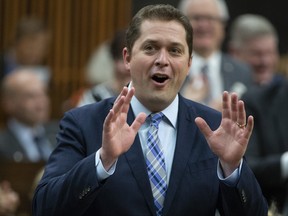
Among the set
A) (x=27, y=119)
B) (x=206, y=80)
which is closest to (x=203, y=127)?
(x=206, y=80)

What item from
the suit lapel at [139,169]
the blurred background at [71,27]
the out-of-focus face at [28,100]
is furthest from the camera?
the blurred background at [71,27]

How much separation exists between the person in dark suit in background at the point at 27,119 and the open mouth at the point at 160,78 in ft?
11.9

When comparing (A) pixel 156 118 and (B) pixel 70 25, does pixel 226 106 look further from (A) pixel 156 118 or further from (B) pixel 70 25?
(B) pixel 70 25

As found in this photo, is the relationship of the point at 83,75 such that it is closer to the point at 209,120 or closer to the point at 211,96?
the point at 211,96

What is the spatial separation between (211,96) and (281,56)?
137 inches

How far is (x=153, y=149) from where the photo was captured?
500 cm

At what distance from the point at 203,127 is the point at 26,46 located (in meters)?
5.45

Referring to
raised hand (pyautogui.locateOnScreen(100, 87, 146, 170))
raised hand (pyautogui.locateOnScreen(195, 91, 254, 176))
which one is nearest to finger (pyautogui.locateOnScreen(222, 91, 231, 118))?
raised hand (pyautogui.locateOnScreen(195, 91, 254, 176))

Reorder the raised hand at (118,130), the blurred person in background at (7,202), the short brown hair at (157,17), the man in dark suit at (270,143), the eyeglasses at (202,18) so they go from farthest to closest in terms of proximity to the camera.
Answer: the eyeglasses at (202,18) → the blurred person in background at (7,202) → the man in dark suit at (270,143) → the short brown hair at (157,17) → the raised hand at (118,130)

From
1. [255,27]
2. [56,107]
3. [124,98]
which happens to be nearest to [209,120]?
[124,98]

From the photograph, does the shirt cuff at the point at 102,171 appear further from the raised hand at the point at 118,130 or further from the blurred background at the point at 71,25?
the blurred background at the point at 71,25

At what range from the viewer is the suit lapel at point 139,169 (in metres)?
4.88

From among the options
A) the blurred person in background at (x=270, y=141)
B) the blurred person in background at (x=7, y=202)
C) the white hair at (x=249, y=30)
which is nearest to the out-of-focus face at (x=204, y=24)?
the white hair at (x=249, y=30)

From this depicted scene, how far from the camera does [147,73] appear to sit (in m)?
4.96
